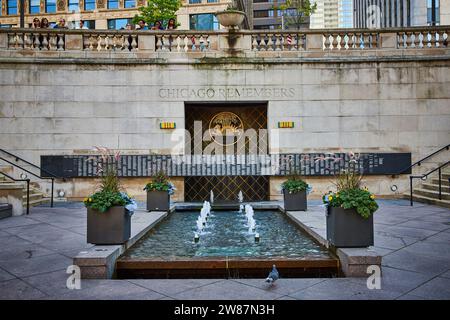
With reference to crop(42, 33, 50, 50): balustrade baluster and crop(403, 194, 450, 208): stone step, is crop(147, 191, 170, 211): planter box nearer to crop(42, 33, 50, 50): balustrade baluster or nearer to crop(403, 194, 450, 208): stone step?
crop(42, 33, 50, 50): balustrade baluster

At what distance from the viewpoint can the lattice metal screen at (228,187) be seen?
62.0ft

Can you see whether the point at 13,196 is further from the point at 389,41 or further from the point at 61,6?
the point at 61,6

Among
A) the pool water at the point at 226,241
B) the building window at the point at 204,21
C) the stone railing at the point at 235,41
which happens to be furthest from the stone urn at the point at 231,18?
the building window at the point at 204,21

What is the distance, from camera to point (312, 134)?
17625 mm

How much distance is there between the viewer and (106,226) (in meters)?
A: 7.37

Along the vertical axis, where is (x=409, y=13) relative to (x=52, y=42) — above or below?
above

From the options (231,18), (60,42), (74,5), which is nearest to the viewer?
(60,42)

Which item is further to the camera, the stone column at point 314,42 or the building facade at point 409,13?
the building facade at point 409,13

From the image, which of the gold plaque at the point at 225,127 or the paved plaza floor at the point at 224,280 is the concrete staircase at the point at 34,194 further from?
the gold plaque at the point at 225,127

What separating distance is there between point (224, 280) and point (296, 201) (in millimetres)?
7520

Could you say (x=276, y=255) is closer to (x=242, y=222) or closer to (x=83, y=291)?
(x=83, y=291)

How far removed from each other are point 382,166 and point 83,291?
48.4 ft

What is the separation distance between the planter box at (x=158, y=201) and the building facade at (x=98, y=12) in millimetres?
37246

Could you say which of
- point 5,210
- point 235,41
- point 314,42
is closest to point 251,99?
point 235,41
